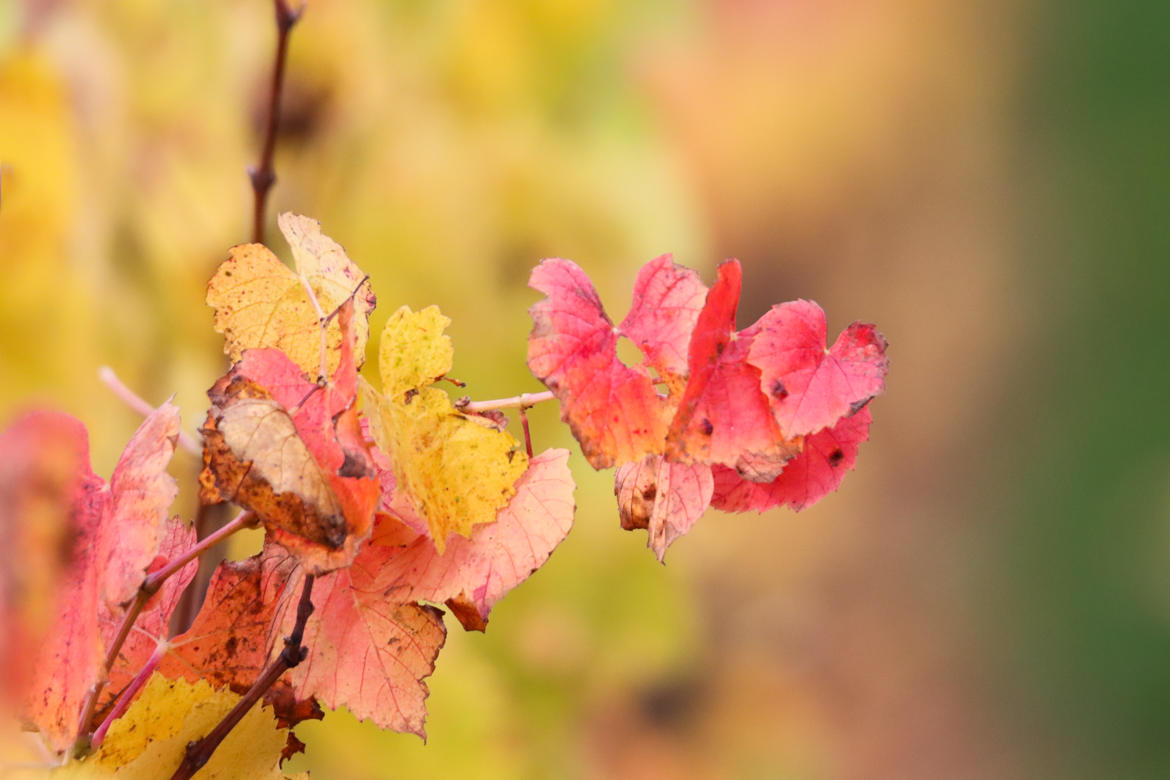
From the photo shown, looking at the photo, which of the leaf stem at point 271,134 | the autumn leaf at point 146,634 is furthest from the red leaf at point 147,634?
the leaf stem at point 271,134

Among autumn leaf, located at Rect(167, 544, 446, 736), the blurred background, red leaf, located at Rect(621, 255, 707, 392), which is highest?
red leaf, located at Rect(621, 255, 707, 392)

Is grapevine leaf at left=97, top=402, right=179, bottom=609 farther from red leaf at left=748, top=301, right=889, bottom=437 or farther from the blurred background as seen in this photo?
the blurred background

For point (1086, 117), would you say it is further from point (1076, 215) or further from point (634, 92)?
point (634, 92)

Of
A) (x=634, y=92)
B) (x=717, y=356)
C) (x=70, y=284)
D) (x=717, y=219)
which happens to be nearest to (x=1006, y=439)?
(x=717, y=219)

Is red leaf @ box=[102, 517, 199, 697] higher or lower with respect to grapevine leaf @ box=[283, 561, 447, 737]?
lower

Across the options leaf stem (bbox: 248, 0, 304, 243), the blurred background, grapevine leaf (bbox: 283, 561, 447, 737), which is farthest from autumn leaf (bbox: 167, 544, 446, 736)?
the blurred background

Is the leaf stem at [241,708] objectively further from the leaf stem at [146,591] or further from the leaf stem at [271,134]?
the leaf stem at [271,134]

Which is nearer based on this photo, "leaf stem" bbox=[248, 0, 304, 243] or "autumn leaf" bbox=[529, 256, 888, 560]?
"autumn leaf" bbox=[529, 256, 888, 560]
